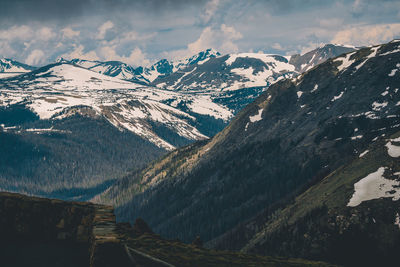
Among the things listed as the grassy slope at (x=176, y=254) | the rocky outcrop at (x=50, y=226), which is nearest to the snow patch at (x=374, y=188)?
the grassy slope at (x=176, y=254)

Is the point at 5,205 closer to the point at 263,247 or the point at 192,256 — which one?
the point at 192,256

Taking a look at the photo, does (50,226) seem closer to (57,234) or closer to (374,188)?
(57,234)

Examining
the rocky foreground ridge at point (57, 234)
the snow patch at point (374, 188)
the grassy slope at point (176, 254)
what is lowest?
the grassy slope at point (176, 254)

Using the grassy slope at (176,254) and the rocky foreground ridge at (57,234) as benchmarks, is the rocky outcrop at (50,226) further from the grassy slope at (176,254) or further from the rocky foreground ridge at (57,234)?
the grassy slope at (176,254)

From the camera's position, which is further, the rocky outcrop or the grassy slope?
the grassy slope

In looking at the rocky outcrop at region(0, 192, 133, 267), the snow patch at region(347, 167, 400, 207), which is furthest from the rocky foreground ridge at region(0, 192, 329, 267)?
the snow patch at region(347, 167, 400, 207)

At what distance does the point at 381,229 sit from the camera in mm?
152250

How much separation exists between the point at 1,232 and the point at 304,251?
158 meters

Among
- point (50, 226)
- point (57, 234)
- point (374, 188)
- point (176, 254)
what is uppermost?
point (374, 188)

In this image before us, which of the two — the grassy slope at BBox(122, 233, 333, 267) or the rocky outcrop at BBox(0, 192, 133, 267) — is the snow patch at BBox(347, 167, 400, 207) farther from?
the rocky outcrop at BBox(0, 192, 133, 267)

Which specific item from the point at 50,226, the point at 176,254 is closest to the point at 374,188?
the point at 176,254

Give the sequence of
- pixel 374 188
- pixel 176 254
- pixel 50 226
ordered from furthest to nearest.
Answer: pixel 374 188 < pixel 176 254 < pixel 50 226

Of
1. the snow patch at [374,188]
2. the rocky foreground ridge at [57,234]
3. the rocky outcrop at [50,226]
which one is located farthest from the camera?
the snow patch at [374,188]

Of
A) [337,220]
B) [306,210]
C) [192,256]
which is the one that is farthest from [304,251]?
[192,256]
